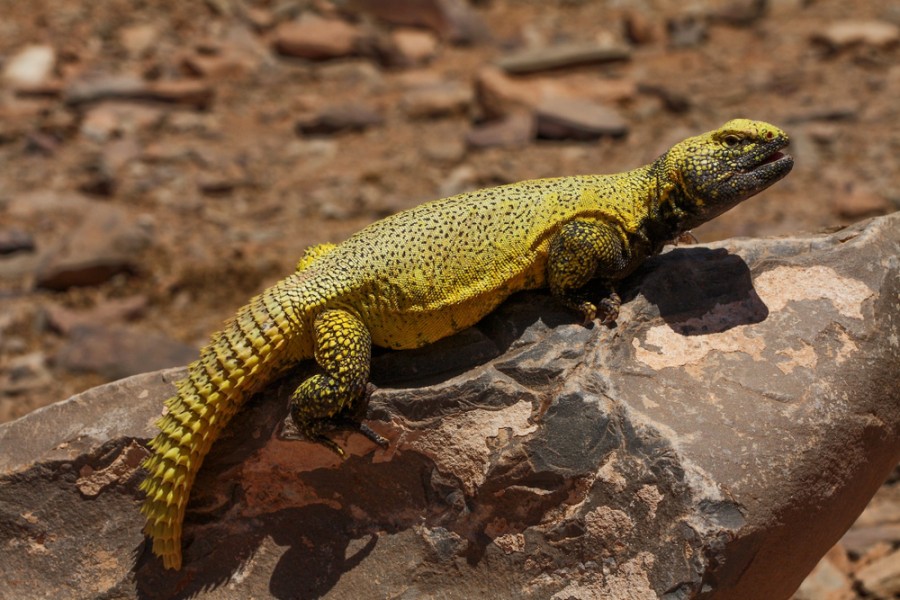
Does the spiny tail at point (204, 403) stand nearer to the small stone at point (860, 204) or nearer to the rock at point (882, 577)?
the rock at point (882, 577)

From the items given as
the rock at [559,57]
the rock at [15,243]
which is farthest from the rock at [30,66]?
the rock at [559,57]

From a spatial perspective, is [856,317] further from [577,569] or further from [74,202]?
[74,202]

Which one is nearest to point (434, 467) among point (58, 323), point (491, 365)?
point (491, 365)

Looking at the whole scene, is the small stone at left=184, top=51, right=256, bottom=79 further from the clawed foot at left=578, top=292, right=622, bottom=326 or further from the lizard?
the clawed foot at left=578, top=292, right=622, bottom=326

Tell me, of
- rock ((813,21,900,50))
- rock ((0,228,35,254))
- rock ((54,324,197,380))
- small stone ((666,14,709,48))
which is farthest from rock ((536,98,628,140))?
rock ((0,228,35,254))

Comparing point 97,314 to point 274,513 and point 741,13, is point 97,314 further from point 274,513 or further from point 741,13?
point 741,13

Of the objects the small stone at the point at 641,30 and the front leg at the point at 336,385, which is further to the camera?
the small stone at the point at 641,30
